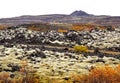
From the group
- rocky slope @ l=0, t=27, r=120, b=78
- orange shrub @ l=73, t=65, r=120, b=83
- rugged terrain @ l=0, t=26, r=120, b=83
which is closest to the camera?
orange shrub @ l=73, t=65, r=120, b=83

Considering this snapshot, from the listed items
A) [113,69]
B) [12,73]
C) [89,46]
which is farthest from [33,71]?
[89,46]

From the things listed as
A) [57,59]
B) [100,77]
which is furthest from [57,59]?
[100,77]

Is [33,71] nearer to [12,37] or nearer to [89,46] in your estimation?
[89,46]

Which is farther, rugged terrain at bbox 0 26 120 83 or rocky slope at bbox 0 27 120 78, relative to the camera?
rocky slope at bbox 0 27 120 78

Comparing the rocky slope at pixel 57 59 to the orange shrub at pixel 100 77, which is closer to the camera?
the orange shrub at pixel 100 77

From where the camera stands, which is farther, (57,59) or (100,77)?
(57,59)

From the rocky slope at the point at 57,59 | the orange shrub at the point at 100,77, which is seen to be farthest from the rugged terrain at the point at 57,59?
the orange shrub at the point at 100,77

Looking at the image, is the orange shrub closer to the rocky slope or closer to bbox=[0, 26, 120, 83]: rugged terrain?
bbox=[0, 26, 120, 83]: rugged terrain

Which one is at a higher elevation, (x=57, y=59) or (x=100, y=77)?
(x=100, y=77)

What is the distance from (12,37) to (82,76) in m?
44.2

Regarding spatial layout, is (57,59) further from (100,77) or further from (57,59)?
(100,77)

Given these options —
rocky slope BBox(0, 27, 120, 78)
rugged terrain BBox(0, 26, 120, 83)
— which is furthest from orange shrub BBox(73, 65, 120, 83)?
rocky slope BBox(0, 27, 120, 78)

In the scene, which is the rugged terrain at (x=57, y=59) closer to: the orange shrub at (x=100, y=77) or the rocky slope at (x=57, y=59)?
the rocky slope at (x=57, y=59)

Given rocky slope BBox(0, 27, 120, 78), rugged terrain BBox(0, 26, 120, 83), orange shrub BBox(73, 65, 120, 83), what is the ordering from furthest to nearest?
1. rocky slope BBox(0, 27, 120, 78)
2. rugged terrain BBox(0, 26, 120, 83)
3. orange shrub BBox(73, 65, 120, 83)
